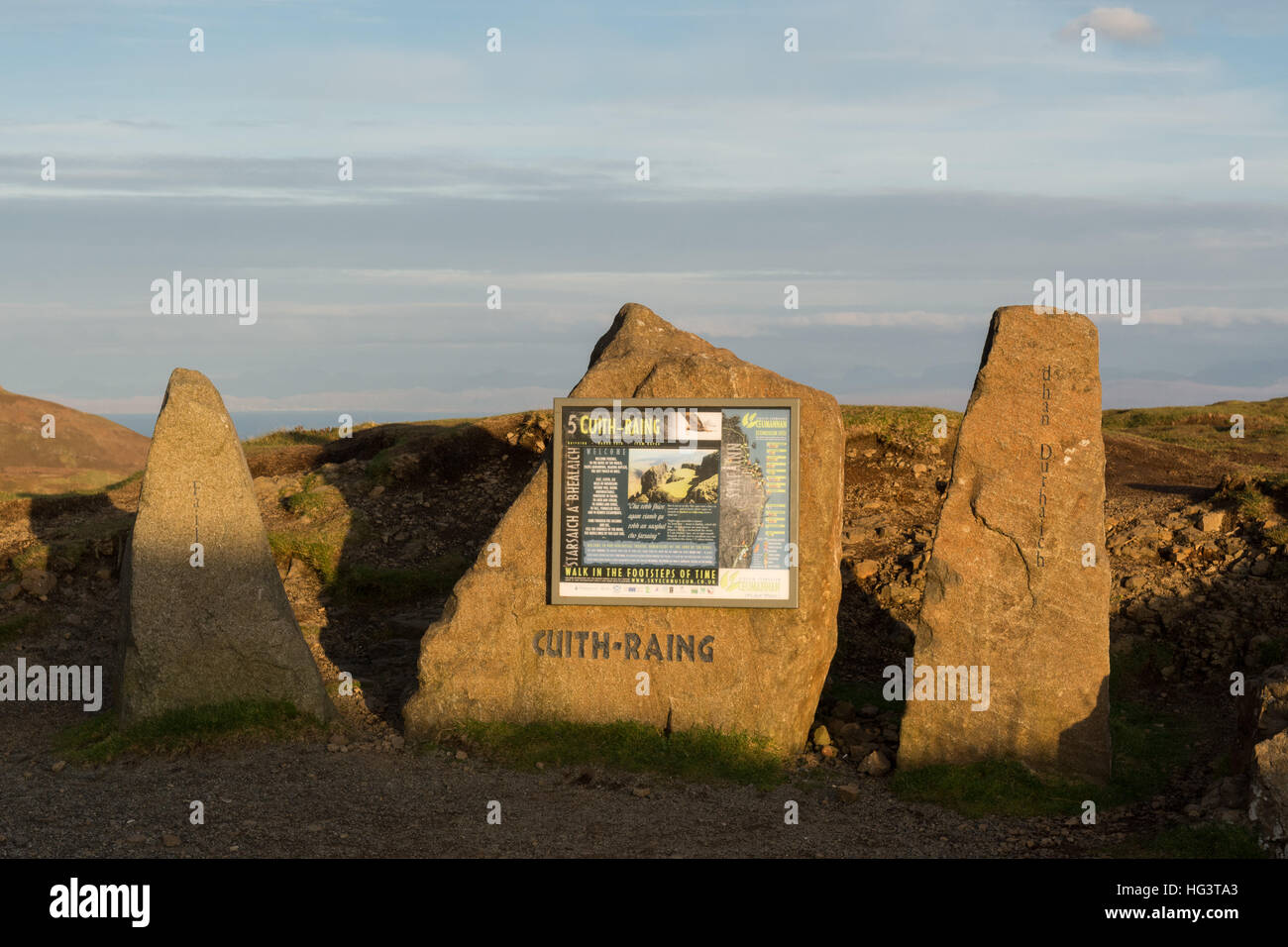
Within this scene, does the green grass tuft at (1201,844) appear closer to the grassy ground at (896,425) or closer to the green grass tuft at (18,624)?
the grassy ground at (896,425)

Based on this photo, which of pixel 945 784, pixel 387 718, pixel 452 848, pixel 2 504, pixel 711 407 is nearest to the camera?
pixel 452 848

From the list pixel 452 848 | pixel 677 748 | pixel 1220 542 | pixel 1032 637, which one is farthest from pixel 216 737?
pixel 1220 542

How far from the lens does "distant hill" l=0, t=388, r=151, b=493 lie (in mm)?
27531

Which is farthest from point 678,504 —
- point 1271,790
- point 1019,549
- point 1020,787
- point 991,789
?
point 1271,790

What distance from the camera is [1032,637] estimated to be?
34.8ft

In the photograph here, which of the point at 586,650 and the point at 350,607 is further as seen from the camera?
the point at 350,607

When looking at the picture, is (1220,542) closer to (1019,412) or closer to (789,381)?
(1019,412)

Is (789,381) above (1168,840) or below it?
above

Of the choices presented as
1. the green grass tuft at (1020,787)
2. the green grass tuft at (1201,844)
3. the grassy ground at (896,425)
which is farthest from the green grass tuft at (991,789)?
the grassy ground at (896,425)

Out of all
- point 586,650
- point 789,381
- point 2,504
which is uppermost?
point 789,381

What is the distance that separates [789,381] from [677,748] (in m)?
3.65

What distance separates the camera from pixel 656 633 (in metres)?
11.2

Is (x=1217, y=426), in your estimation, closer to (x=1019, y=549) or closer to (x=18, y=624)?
(x=1019, y=549)

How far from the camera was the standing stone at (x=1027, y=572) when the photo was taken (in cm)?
1055
